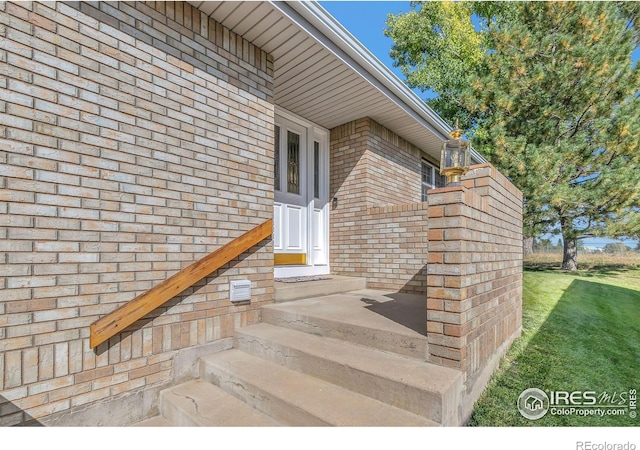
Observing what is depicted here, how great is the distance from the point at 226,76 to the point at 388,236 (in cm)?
309

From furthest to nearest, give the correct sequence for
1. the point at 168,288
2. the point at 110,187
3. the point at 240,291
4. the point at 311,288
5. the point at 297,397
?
the point at 311,288 → the point at 240,291 → the point at 168,288 → the point at 110,187 → the point at 297,397

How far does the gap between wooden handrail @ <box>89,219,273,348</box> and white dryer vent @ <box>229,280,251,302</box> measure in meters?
0.28

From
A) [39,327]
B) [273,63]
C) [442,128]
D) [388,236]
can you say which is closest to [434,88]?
[442,128]

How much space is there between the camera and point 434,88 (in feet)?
37.1

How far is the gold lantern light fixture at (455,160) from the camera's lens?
2381 mm

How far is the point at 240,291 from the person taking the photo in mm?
3100

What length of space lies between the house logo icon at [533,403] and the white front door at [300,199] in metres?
3.03

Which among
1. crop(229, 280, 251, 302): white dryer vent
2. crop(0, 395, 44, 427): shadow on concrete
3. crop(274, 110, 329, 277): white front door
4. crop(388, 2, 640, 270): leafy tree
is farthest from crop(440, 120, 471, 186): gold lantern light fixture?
crop(388, 2, 640, 270): leafy tree

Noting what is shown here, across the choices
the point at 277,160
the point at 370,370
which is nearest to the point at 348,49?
the point at 277,160

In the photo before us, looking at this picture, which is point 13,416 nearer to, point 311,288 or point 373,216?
point 311,288

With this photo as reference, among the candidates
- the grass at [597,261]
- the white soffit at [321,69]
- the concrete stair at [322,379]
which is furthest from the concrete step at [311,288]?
the grass at [597,261]

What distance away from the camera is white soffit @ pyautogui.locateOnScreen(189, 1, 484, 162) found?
2.90 meters

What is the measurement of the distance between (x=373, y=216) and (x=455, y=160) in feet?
8.64
